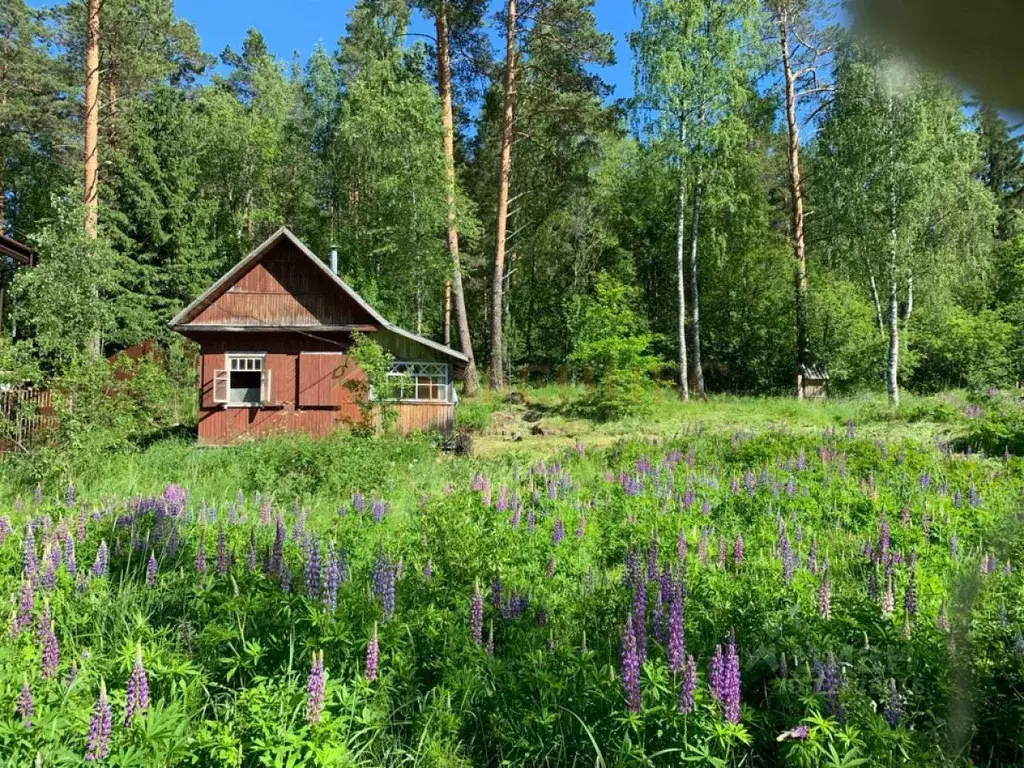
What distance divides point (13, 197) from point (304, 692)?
4238cm

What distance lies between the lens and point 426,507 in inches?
226

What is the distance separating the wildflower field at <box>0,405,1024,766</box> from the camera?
7.44ft

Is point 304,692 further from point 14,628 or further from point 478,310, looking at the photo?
point 478,310

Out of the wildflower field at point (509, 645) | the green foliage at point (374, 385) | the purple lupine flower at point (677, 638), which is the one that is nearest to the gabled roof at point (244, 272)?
the green foliage at point (374, 385)

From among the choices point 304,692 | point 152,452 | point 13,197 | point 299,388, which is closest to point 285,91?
point 13,197

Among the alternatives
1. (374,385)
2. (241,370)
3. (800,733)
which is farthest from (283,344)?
(800,733)

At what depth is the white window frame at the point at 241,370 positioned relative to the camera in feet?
60.0

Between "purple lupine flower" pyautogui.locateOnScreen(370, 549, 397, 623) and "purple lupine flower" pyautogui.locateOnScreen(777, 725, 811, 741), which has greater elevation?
"purple lupine flower" pyautogui.locateOnScreen(370, 549, 397, 623)

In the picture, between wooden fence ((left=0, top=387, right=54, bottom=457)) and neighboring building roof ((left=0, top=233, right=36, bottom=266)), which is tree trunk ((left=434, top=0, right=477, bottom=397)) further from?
wooden fence ((left=0, top=387, right=54, bottom=457))

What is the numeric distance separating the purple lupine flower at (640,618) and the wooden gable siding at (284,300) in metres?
15.9

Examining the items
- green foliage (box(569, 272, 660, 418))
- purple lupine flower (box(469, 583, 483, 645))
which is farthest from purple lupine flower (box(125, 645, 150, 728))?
green foliage (box(569, 272, 660, 418))

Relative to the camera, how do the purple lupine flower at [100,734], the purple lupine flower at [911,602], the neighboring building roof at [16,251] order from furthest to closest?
the neighboring building roof at [16,251] → the purple lupine flower at [911,602] → the purple lupine flower at [100,734]

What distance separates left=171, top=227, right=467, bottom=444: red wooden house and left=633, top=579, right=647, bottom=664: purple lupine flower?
1511cm

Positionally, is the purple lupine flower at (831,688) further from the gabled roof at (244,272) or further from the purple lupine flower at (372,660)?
the gabled roof at (244,272)
